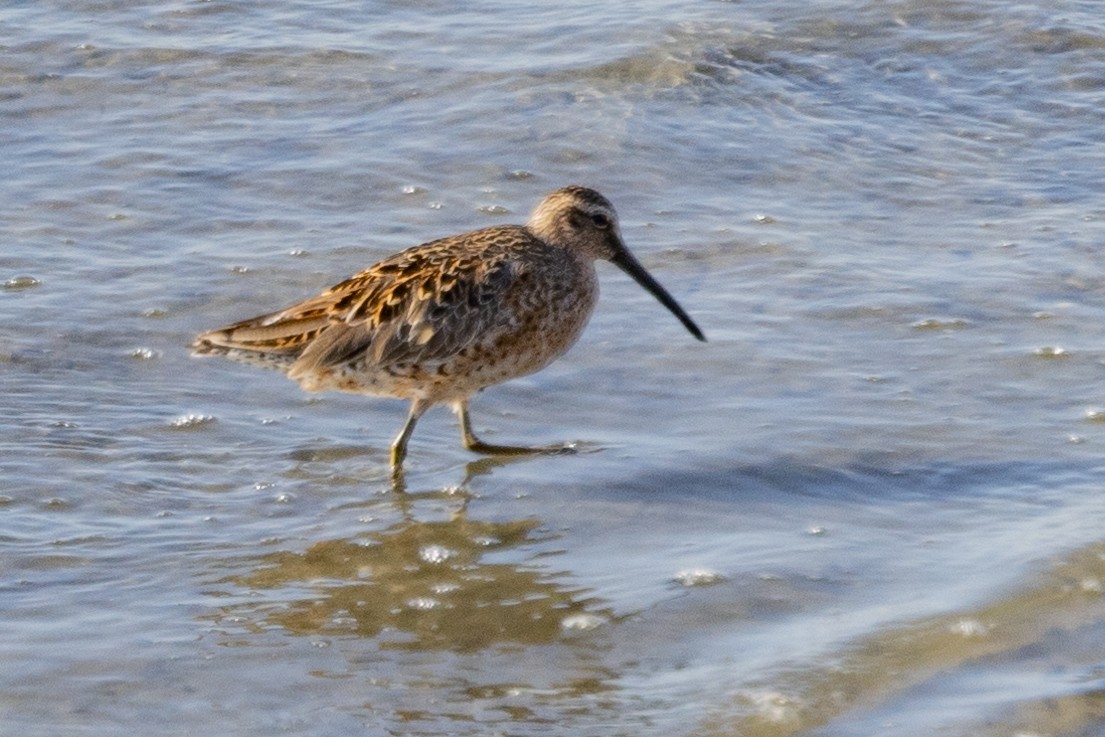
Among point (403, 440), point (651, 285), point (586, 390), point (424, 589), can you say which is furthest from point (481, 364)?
point (424, 589)

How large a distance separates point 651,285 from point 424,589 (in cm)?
192

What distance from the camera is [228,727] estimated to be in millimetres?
4484

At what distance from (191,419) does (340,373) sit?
0.58m

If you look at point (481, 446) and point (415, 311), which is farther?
point (481, 446)

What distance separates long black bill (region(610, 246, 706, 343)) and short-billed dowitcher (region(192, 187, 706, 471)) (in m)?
0.36

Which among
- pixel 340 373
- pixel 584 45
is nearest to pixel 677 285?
pixel 340 373

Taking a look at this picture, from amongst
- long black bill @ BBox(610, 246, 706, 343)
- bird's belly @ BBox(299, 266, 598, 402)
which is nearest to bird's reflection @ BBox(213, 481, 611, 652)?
bird's belly @ BBox(299, 266, 598, 402)

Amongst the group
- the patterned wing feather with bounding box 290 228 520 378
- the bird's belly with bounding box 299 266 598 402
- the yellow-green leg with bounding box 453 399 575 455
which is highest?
the patterned wing feather with bounding box 290 228 520 378

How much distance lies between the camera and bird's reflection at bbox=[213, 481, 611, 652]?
16.7ft

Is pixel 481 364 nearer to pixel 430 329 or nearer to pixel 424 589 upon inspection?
pixel 430 329

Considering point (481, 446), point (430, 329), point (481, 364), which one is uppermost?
point (430, 329)

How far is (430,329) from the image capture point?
626 cm

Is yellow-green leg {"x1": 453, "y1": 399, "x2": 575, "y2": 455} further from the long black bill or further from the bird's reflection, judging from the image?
the long black bill

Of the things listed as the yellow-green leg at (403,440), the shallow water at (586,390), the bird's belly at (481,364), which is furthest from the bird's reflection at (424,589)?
the bird's belly at (481,364)
